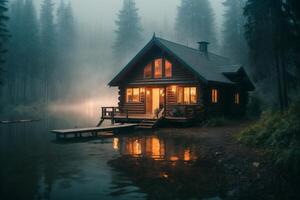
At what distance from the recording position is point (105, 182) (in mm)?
9656

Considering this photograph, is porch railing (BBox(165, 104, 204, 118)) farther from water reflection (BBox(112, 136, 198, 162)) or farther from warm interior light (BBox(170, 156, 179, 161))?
warm interior light (BBox(170, 156, 179, 161))

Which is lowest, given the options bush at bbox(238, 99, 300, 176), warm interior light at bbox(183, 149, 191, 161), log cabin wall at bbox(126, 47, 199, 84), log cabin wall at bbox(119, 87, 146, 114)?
warm interior light at bbox(183, 149, 191, 161)

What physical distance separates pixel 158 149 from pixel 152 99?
49.9 ft

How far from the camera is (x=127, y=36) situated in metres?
70.2

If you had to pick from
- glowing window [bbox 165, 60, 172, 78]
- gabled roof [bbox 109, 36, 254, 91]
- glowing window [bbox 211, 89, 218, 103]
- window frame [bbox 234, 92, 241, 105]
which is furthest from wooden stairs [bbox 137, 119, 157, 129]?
window frame [bbox 234, 92, 241, 105]

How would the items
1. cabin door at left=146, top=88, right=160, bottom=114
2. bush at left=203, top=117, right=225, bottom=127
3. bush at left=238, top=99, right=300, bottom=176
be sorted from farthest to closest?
cabin door at left=146, top=88, right=160, bottom=114, bush at left=203, top=117, right=225, bottom=127, bush at left=238, top=99, right=300, bottom=176

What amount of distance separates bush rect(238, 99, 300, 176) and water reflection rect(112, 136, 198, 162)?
9.29 ft

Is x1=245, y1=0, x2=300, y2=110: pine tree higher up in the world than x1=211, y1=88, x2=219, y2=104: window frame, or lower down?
higher up

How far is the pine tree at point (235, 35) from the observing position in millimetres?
55656

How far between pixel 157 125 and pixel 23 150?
471 inches

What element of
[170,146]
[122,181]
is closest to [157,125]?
[170,146]

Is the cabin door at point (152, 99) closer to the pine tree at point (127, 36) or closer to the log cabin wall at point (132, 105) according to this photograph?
the log cabin wall at point (132, 105)

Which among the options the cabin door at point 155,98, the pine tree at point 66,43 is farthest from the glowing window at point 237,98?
the pine tree at point 66,43

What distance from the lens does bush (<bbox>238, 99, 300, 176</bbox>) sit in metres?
9.27
